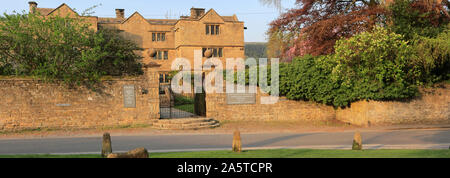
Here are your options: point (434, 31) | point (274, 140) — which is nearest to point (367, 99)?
point (434, 31)

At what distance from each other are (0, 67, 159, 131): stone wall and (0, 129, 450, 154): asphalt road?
2933 mm

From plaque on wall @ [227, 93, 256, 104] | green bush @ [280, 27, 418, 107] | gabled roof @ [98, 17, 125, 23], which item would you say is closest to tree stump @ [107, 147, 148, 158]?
plaque on wall @ [227, 93, 256, 104]

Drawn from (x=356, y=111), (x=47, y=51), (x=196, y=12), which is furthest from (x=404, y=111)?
(x=196, y=12)

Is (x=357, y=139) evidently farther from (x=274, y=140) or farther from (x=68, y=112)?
(x=68, y=112)

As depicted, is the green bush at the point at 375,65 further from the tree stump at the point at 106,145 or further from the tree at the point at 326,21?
the tree stump at the point at 106,145

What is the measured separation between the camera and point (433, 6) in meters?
21.8

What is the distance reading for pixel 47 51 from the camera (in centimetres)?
1684

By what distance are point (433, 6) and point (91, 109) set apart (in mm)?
20480

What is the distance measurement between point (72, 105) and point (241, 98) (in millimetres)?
8602

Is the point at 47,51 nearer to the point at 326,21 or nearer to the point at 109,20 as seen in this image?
the point at 326,21

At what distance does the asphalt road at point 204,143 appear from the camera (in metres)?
11.6

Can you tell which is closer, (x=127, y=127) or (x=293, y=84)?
(x=127, y=127)

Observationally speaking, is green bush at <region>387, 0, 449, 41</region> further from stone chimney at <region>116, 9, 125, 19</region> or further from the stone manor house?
stone chimney at <region>116, 9, 125, 19</region>

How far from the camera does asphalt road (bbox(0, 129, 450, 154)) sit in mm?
11625
